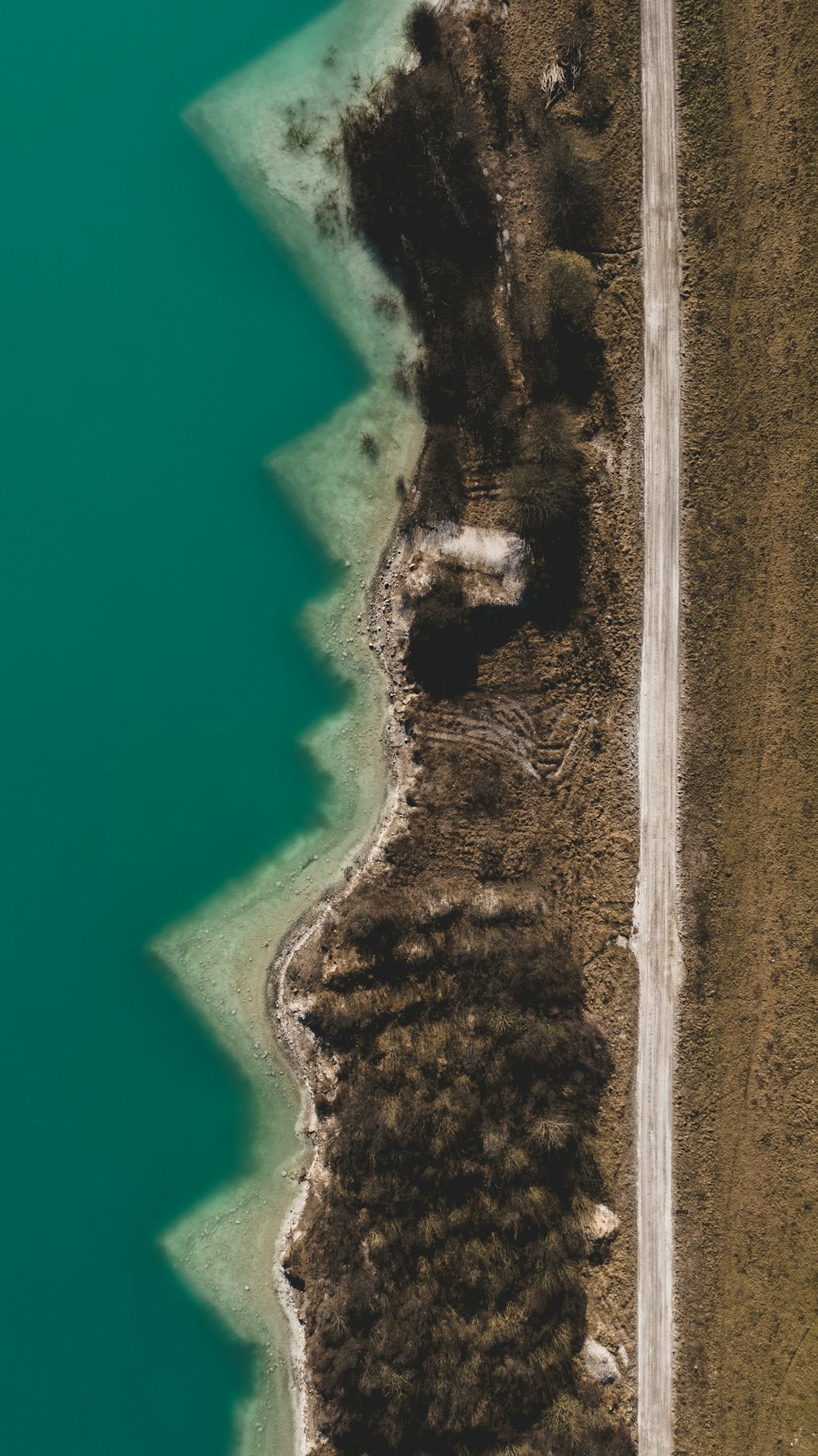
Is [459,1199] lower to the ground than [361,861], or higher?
lower

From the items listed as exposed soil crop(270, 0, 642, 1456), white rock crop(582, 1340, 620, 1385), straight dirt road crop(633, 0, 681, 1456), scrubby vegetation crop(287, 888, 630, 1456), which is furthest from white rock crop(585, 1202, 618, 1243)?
white rock crop(582, 1340, 620, 1385)

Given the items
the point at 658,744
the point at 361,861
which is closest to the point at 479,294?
the point at 658,744

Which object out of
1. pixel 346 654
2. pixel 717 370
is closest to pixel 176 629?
pixel 346 654

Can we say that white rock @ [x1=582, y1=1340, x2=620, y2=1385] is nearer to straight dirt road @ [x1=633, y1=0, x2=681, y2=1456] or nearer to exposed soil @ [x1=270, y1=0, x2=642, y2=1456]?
exposed soil @ [x1=270, y1=0, x2=642, y2=1456]

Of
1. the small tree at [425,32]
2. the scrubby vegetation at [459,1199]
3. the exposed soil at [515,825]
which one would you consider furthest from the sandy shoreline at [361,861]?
the small tree at [425,32]

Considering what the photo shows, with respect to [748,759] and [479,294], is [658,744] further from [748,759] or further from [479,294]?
[479,294]

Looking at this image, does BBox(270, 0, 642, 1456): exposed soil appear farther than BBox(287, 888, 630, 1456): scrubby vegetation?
Yes
